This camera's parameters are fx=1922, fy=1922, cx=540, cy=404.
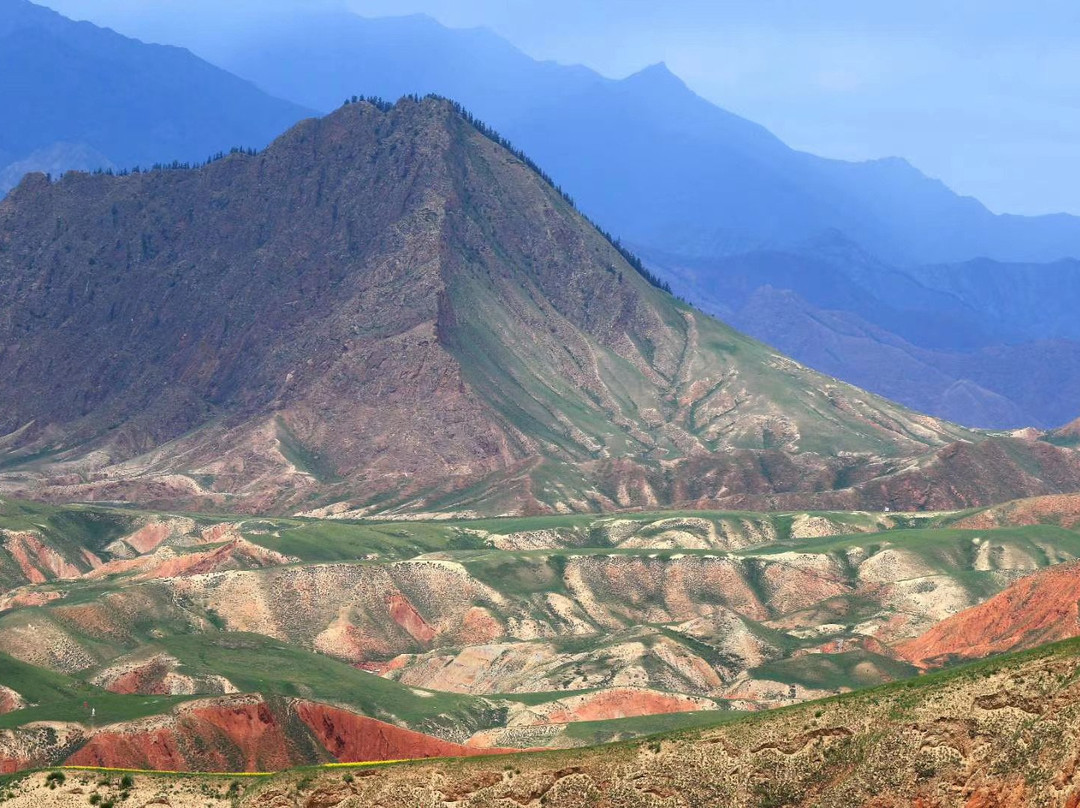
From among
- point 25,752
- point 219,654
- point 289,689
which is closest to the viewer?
point 25,752

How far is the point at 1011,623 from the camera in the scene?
523 feet

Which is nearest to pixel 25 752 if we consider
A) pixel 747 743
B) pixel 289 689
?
pixel 289 689

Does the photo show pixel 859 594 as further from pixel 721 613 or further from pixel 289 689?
pixel 289 689

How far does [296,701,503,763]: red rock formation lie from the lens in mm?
129125

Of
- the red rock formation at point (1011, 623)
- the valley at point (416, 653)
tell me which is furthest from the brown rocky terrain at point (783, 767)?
the red rock formation at point (1011, 623)

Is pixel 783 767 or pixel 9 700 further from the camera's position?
pixel 9 700

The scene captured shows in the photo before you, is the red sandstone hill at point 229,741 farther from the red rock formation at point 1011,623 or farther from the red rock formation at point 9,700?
the red rock formation at point 1011,623

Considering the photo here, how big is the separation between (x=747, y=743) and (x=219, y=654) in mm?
92339

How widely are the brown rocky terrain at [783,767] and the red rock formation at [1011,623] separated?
83.3 metres

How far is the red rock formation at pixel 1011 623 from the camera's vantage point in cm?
15300

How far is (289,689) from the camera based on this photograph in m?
143

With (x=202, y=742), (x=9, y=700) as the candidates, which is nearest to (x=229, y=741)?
(x=202, y=742)

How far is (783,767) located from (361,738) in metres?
66.4

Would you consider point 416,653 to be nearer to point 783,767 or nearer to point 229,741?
point 229,741
